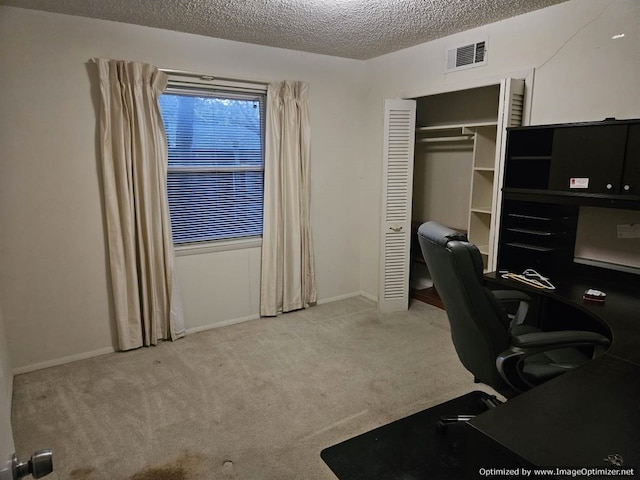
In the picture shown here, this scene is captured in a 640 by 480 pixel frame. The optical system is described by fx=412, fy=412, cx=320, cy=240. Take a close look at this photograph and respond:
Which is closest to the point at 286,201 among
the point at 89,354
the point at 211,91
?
the point at 211,91

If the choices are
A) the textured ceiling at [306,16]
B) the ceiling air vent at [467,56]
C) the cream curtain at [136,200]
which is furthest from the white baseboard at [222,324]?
the ceiling air vent at [467,56]

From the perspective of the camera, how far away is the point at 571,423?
1.08 meters

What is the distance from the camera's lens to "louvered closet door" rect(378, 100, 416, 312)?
12.5 ft

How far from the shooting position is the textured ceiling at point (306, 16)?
8.78 feet

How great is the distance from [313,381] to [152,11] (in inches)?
109

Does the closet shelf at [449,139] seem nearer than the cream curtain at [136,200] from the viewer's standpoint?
No

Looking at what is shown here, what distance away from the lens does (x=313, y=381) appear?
282cm

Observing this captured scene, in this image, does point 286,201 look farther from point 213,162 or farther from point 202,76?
point 202,76

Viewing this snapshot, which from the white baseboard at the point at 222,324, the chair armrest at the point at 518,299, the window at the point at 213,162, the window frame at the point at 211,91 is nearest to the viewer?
the chair armrest at the point at 518,299

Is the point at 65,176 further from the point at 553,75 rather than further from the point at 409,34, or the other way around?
the point at 553,75

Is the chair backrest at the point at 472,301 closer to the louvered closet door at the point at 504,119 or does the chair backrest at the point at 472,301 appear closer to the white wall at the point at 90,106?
the louvered closet door at the point at 504,119

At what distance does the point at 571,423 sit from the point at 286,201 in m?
3.09

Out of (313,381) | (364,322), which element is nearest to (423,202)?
(364,322)

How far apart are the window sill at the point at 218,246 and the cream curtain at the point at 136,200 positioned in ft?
0.57
